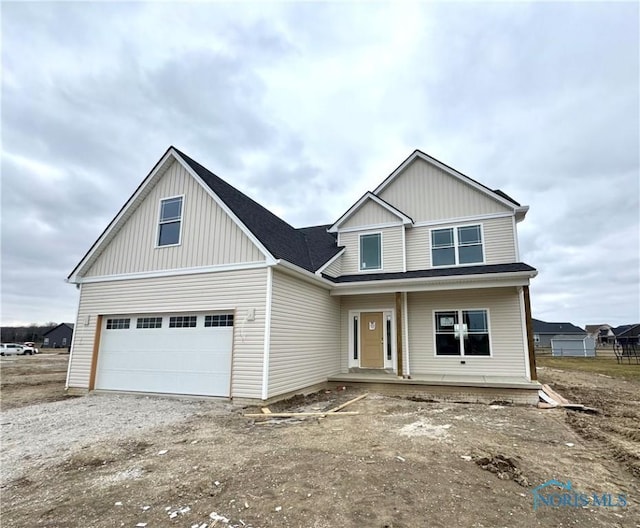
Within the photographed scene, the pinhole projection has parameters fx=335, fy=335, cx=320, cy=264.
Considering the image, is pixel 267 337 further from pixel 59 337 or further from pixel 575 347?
pixel 59 337

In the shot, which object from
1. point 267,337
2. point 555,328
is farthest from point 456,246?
point 555,328

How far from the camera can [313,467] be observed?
419 centimetres

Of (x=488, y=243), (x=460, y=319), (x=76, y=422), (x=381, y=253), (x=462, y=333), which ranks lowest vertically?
(x=76, y=422)

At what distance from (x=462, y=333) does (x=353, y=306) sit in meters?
3.81

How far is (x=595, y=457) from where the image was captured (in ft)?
15.6

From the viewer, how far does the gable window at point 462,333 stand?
35.7 ft

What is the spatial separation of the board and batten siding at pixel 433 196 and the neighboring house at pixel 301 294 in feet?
0.13

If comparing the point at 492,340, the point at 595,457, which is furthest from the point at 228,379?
the point at 492,340

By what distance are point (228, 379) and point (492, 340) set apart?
817 cm

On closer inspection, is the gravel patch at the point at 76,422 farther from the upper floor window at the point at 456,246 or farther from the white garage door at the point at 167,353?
the upper floor window at the point at 456,246

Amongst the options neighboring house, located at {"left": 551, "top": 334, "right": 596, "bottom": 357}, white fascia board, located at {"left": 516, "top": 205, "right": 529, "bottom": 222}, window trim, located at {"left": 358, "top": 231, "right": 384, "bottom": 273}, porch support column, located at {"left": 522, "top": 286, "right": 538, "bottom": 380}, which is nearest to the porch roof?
window trim, located at {"left": 358, "top": 231, "right": 384, "bottom": 273}

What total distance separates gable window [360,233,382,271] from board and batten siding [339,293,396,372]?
1.16 meters

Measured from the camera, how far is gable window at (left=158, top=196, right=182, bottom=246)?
1005 centimetres

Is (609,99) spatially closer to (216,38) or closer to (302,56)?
(302,56)
